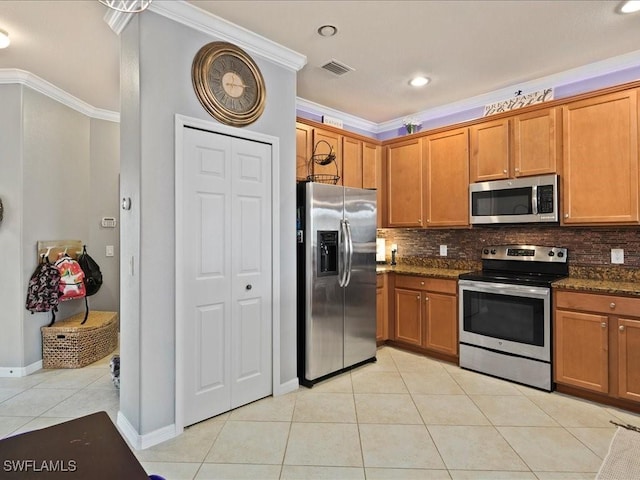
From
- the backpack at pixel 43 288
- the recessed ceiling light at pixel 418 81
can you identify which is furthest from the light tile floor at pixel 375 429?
the recessed ceiling light at pixel 418 81

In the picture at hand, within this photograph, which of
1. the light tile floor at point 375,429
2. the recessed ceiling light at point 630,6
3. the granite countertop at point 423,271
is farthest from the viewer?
the granite countertop at point 423,271

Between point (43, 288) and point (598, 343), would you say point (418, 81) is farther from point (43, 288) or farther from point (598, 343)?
point (43, 288)

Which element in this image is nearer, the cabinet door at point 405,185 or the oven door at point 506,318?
the oven door at point 506,318

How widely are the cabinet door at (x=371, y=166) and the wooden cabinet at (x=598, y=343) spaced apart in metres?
2.20

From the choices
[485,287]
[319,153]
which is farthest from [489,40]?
[485,287]

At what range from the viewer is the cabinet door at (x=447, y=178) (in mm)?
3871

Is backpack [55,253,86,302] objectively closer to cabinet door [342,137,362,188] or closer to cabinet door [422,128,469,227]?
cabinet door [342,137,362,188]

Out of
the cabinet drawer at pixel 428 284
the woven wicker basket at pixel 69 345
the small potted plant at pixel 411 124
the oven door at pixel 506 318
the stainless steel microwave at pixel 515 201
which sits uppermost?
the small potted plant at pixel 411 124

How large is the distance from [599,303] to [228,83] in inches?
125

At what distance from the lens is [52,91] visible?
3.74 meters

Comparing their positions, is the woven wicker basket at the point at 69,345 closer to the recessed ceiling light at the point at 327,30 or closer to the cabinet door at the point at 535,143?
the recessed ceiling light at the point at 327,30

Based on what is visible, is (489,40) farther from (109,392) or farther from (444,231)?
(109,392)

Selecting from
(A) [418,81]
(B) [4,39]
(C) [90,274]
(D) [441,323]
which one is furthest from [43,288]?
(A) [418,81]

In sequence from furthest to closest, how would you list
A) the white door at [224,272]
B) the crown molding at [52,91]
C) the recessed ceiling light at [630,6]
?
the crown molding at [52,91], the white door at [224,272], the recessed ceiling light at [630,6]
